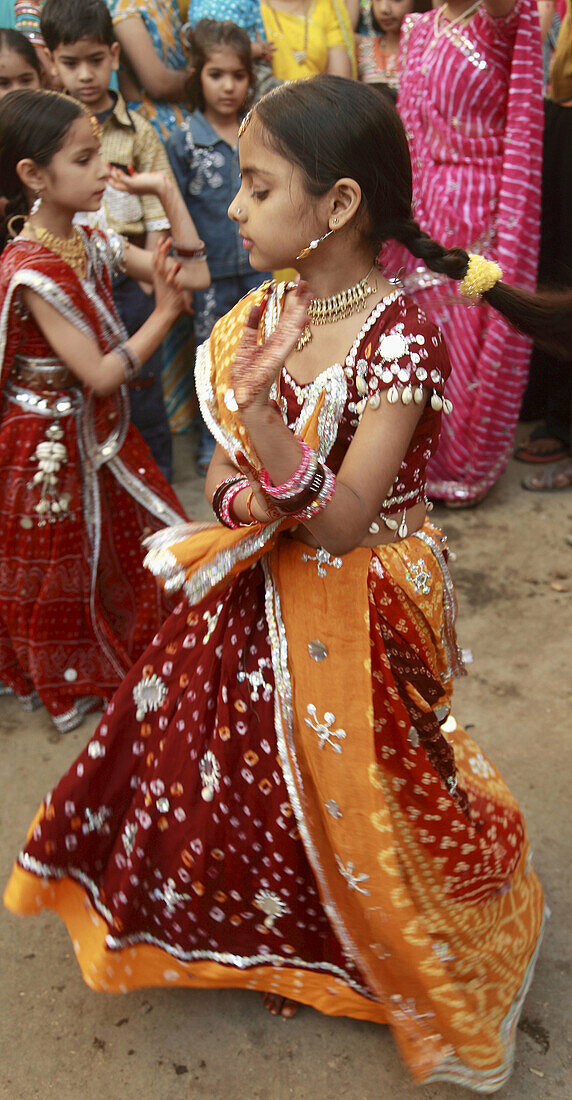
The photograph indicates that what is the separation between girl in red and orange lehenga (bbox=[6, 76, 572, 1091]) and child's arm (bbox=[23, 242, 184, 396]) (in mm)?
899

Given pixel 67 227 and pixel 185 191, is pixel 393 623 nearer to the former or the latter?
pixel 67 227

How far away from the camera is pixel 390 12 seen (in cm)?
414

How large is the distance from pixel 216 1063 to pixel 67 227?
1995 millimetres

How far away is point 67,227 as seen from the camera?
8.05 ft

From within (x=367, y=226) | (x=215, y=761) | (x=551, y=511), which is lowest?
(x=551, y=511)

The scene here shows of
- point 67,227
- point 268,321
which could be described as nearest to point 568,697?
point 268,321

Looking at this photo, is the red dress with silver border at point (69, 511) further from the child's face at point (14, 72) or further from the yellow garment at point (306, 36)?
the yellow garment at point (306, 36)

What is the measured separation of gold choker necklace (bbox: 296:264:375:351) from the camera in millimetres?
1370

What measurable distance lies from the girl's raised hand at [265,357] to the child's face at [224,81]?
9.58ft

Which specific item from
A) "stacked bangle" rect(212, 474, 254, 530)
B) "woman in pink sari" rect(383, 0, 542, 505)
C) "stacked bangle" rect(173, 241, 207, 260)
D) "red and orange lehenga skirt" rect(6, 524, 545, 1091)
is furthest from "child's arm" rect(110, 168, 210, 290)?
"red and orange lehenga skirt" rect(6, 524, 545, 1091)

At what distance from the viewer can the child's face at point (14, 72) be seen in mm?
3141

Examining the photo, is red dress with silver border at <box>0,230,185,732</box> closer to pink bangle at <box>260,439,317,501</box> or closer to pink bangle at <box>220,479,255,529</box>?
pink bangle at <box>220,479,255,529</box>

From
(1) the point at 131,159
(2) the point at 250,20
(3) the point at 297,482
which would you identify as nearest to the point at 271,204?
(3) the point at 297,482

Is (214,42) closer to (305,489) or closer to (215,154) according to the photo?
Answer: (215,154)
